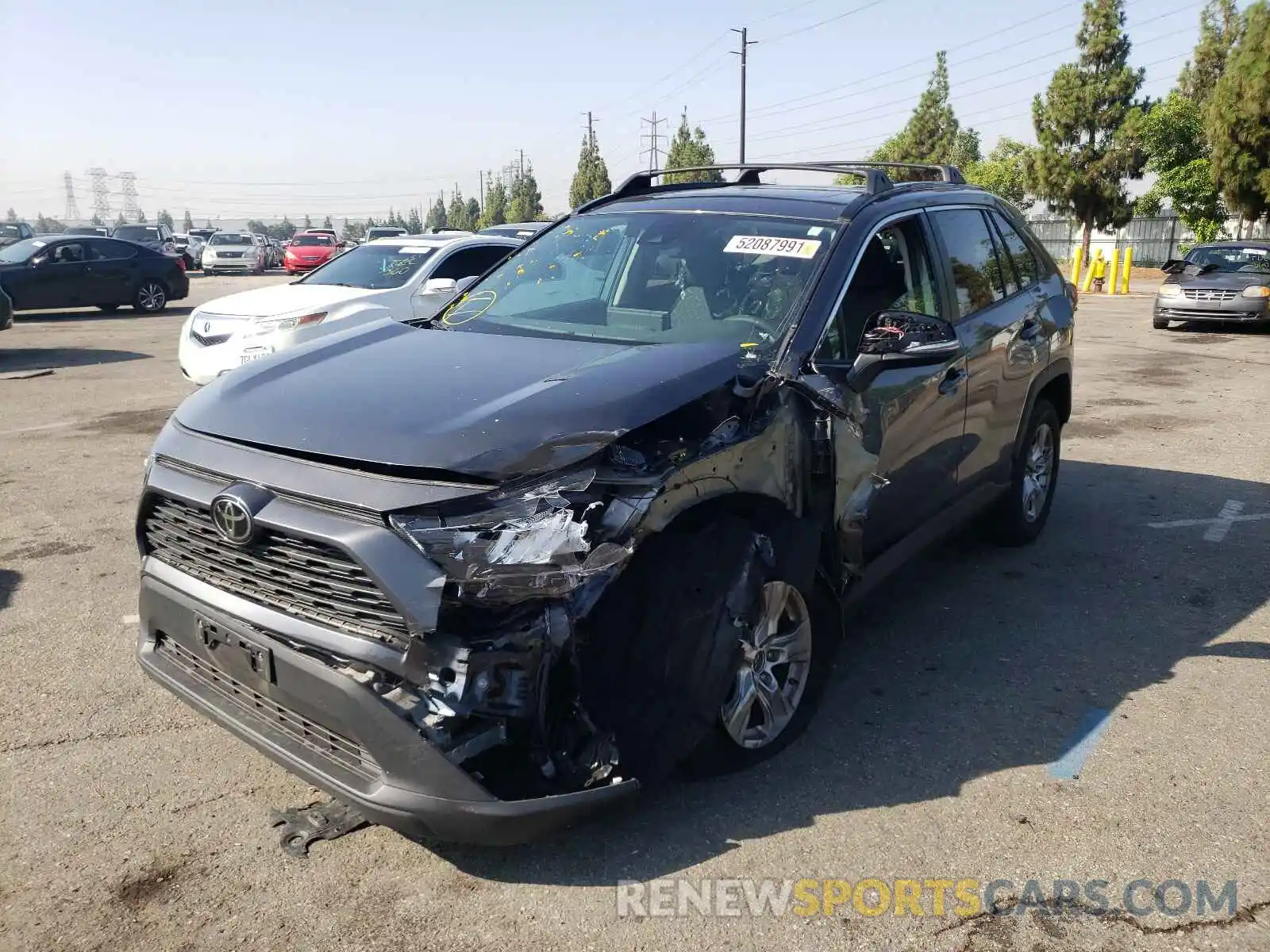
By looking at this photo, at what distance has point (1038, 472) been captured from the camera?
237 inches

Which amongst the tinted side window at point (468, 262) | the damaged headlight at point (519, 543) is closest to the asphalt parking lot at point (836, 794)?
the damaged headlight at point (519, 543)

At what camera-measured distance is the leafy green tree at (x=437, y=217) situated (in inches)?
5561

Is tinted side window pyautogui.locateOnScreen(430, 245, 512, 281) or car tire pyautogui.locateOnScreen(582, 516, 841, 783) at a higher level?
tinted side window pyautogui.locateOnScreen(430, 245, 512, 281)

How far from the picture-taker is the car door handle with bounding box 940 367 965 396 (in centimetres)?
437

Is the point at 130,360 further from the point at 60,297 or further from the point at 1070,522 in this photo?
the point at 1070,522

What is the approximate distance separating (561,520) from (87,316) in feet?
66.6

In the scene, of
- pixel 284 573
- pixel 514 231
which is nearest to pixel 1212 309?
pixel 514 231

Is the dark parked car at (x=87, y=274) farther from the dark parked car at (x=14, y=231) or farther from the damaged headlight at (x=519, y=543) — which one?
the damaged headlight at (x=519, y=543)

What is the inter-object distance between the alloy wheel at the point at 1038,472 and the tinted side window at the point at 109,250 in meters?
18.6

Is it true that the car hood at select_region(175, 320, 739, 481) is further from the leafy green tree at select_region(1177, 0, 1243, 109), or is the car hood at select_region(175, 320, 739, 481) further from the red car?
the leafy green tree at select_region(1177, 0, 1243, 109)

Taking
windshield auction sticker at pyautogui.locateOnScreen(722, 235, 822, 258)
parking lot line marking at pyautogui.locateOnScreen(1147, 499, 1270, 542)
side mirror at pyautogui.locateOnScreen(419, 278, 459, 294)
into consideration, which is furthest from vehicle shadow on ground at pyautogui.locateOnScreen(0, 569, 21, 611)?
parking lot line marking at pyautogui.locateOnScreen(1147, 499, 1270, 542)

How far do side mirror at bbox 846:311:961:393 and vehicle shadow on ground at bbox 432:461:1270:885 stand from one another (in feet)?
3.75

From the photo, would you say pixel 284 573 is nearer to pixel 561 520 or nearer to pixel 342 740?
pixel 342 740

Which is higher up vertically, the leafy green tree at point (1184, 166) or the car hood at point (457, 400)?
the leafy green tree at point (1184, 166)
